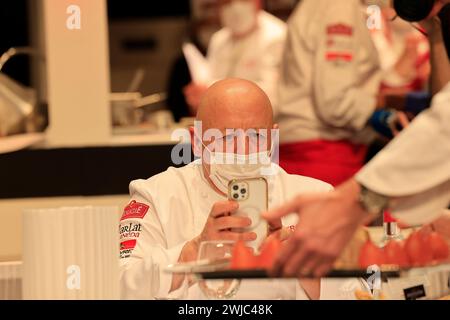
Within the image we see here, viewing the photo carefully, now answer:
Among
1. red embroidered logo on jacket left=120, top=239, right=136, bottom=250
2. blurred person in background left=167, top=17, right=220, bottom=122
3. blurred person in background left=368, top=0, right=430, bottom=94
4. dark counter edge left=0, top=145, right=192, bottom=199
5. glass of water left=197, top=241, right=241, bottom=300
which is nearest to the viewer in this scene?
glass of water left=197, top=241, right=241, bottom=300

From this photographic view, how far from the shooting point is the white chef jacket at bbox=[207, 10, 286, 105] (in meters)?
5.38

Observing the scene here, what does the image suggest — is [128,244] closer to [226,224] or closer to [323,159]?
[226,224]

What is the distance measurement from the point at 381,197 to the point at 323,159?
2666mm

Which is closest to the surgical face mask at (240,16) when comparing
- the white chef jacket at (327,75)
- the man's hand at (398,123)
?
the white chef jacket at (327,75)

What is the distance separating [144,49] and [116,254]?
7166 millimetres

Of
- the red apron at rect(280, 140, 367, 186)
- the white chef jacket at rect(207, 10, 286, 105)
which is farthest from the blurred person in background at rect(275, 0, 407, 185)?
the white chef jacket at rect(207, 10, 286, 105)

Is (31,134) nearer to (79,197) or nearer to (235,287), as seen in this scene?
(79,197)

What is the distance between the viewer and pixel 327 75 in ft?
13.8

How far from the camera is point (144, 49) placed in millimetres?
8859

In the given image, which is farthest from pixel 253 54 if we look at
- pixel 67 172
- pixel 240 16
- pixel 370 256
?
pixel 370 256

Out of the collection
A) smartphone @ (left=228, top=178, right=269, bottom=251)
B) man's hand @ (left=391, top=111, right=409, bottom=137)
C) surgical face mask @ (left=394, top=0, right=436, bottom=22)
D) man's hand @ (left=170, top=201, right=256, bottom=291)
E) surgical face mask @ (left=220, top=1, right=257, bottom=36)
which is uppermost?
surgical face mask @ (left=394, top=0, right=436, bottom=22)

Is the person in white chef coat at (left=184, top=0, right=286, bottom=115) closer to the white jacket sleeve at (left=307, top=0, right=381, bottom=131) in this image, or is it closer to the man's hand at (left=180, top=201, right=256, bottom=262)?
the white jacket sleeve at (left=307, top=0, right=381, bottom=131)

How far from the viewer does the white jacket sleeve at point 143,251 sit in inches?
78.7
